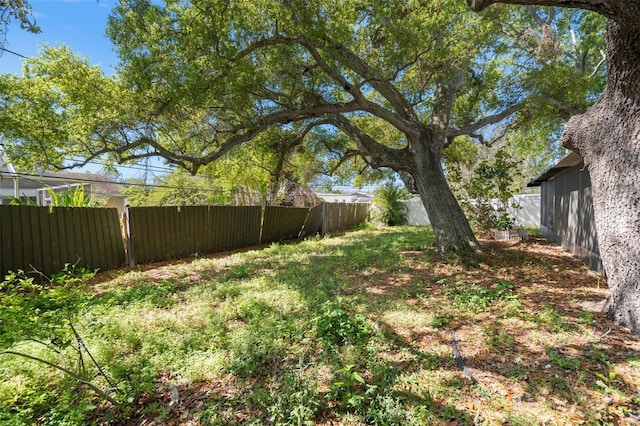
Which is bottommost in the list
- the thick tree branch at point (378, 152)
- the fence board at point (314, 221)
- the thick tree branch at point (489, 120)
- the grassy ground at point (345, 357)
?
the grassy ground at point (345, 357)

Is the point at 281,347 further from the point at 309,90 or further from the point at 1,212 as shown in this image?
the point at 309,90

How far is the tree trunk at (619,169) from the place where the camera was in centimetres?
263

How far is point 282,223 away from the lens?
32.0 feet

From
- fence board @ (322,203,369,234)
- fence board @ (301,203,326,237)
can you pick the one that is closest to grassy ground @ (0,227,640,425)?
fence board @ (301,203,326,237)

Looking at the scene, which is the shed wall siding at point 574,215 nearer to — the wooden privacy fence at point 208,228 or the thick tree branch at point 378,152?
the thick tree branch at point 378,152

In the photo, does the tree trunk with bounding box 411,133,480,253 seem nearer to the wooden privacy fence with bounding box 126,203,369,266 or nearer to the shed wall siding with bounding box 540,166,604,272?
the shed wall siding with bounding box 540,166,604,272

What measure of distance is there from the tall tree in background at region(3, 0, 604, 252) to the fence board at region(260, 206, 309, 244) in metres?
2.94

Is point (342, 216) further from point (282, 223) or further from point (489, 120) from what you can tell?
point (489, 120)

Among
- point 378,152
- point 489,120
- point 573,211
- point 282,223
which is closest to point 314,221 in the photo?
point 282,223

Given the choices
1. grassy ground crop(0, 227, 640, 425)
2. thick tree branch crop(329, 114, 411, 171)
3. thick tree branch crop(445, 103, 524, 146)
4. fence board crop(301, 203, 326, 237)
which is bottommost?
grassy ground crop(0, 227, 640, 425)

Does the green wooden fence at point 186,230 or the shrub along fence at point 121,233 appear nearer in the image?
the shrub along fence at point 121,233

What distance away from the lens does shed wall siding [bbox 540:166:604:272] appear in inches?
209

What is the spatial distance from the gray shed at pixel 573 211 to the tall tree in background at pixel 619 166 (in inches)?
52.3

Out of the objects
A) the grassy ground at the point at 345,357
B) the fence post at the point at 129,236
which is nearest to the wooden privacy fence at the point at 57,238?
the fence post at the point at 129,236
